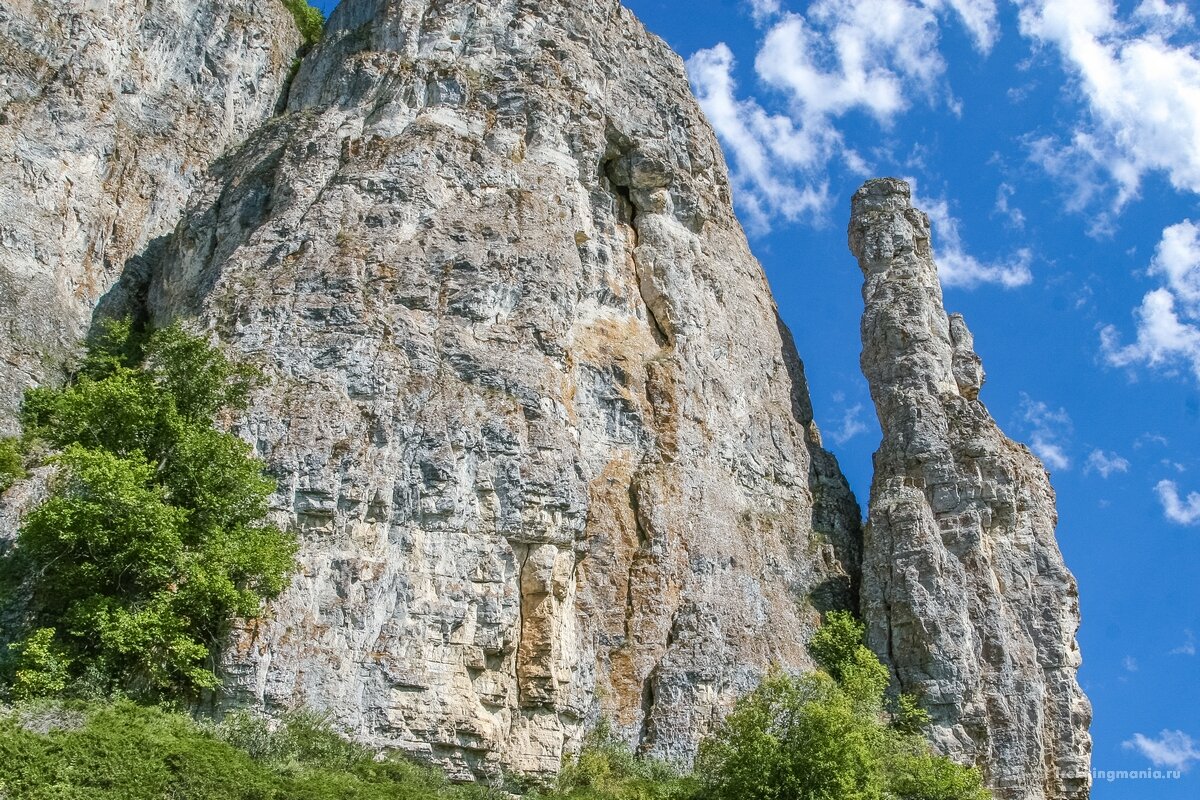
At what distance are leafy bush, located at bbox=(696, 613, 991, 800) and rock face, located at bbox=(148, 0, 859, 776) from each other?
106 inches

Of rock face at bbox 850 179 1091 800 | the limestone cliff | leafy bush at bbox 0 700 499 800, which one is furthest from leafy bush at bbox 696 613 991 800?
leafy bush at bbox 0 700 499 800

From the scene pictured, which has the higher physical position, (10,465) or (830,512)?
(830,512)

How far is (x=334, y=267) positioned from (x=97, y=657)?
12017 mm

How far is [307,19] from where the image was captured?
173ft

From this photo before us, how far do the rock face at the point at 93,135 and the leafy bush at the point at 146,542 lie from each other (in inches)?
269

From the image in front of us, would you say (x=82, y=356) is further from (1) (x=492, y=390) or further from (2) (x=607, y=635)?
(2) (x=607, y=635)

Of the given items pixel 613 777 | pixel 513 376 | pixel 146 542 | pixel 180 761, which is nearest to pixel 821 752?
pixel 613 777

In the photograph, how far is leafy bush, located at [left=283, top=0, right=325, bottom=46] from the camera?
51250 millimetres

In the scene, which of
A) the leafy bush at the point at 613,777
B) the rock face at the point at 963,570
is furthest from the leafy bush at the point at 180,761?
the rock face at the point at 963,570

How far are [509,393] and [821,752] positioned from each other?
37.4 ft

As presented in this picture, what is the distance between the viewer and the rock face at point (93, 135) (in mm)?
34094

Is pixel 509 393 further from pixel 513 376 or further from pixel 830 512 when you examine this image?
pixel 830 512

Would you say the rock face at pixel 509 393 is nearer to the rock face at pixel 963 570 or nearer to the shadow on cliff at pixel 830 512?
the shadow on cliff at pixel 830 512

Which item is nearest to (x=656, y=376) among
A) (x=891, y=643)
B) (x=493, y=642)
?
(x=891, y=643)
